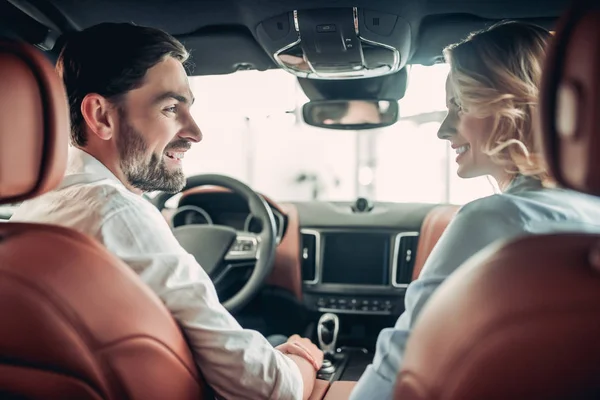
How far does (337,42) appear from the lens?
2.50 m

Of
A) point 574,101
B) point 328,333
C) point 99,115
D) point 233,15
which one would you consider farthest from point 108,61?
point 328,333

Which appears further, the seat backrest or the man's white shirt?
the seat backrest

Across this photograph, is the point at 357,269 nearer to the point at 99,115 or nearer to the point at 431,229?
the point at 431,229

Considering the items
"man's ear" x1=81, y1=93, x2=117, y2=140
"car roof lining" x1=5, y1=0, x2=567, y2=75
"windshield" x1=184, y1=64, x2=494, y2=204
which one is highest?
"car roof lining" x1=5, y1=0, x2=567, y2=75

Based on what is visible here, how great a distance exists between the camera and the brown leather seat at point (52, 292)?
46.3 inches

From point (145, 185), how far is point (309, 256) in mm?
1791

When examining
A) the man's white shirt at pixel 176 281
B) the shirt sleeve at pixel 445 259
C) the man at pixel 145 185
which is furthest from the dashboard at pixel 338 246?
the shirt sleeve at pixel 445 259

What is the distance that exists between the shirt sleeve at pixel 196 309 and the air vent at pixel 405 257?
2016mm

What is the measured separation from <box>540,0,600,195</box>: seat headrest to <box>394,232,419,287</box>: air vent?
254cm

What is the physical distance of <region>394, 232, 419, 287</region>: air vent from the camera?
352cm

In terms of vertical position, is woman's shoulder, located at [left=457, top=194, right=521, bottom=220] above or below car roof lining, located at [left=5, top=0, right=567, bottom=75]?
below

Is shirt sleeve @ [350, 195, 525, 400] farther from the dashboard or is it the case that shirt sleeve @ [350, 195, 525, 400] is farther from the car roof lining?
the dashboard

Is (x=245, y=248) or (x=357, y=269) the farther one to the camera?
(x=357, y=269)

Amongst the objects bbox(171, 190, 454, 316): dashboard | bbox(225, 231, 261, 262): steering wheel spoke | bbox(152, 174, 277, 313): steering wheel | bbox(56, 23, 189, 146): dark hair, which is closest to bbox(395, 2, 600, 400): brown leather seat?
bbox(56, 23, 189, 146): dark hair
